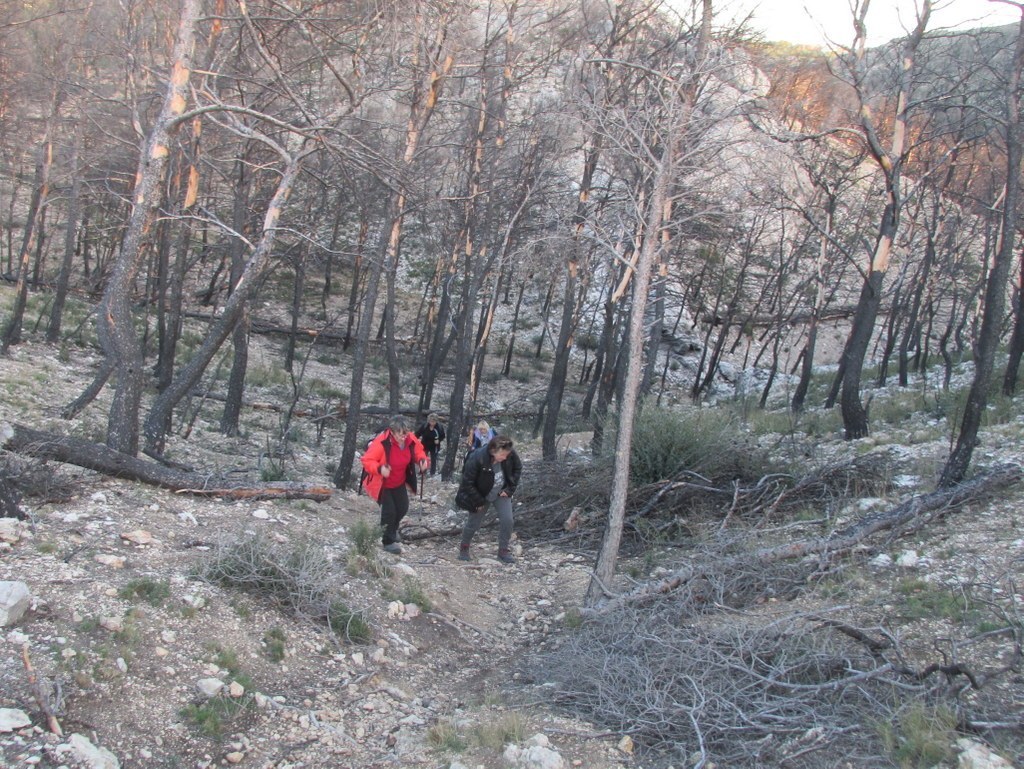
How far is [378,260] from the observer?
11617 mm

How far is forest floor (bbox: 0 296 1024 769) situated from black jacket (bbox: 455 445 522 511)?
77cm

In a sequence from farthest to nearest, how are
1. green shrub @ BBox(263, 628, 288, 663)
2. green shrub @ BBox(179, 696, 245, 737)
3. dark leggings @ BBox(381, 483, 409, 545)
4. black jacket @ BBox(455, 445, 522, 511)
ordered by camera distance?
black jacket @ BBox(455, 445, 522, 511), dark leggings @ BBox(381, 483, 409, 545), green shrub @ BBox(263, 628, 288, 663), green shrub @ BBox(179, 696, 245, 737)

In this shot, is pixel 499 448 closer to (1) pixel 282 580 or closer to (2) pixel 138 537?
(1) pixel 282 580

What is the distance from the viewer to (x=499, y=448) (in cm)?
829

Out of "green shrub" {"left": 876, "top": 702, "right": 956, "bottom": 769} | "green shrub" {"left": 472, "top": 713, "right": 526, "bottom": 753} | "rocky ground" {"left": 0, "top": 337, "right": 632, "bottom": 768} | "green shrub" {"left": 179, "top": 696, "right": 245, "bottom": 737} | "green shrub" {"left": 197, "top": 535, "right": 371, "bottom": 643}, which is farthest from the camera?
"green shrub" {"left": 197, "top": 535, "right": 371, "bottom": 643}

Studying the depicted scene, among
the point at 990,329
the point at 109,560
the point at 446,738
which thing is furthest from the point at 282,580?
the point at 990,329

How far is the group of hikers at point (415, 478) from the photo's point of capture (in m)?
7.90

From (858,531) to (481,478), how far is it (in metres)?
3.81

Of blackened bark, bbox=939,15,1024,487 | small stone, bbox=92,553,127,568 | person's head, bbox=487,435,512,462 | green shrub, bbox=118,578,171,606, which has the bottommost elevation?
green shrub, bbox=118,578,171,606

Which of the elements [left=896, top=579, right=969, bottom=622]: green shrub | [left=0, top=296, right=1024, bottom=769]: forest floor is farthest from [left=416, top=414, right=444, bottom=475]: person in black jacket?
[left=896, top=579, right=969, bottom=622]: green shrub

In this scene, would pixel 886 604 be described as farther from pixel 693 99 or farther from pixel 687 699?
pixel 693 99

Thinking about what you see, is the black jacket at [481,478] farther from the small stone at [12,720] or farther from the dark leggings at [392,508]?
the small stone at [12,720]

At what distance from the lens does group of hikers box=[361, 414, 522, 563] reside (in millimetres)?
7902

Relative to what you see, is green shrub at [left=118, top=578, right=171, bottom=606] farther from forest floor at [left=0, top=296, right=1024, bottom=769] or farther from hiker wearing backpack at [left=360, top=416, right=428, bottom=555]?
hiker wearing backpack at [left=360, top=416, right=428, bottom=555]
